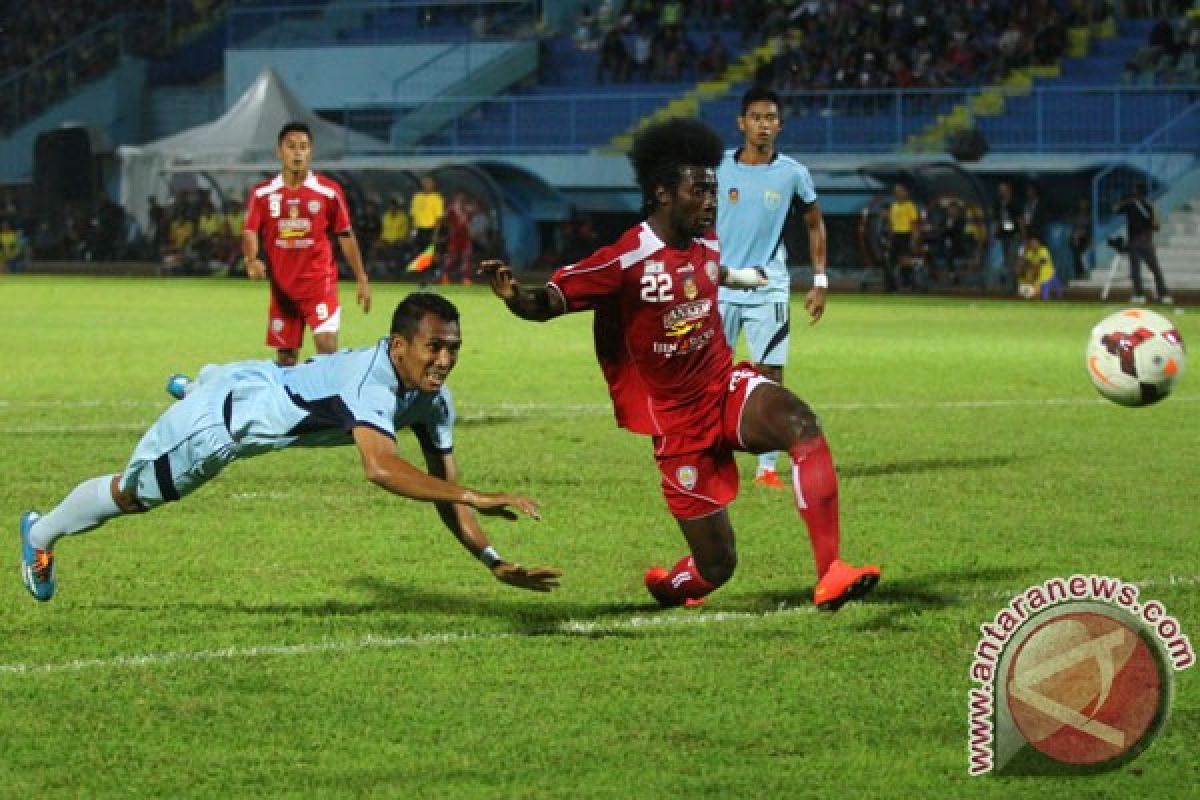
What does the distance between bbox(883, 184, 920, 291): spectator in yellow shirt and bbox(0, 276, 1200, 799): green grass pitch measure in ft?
74.8

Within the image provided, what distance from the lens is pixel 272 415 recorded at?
852 cm

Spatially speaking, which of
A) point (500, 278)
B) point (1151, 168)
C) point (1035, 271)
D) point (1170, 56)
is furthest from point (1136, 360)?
point (1170, 56)

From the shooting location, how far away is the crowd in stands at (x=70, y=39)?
6278 cm

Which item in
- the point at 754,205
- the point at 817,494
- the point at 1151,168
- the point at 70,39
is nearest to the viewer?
the point at 817,494

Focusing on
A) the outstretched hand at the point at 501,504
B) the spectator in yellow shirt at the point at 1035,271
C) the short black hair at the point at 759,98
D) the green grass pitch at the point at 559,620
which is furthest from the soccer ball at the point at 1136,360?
the spectator in yellow shirt at the point at 1035,271

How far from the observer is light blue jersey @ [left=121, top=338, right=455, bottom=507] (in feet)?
27.4

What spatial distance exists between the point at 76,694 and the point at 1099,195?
3641 centimetres

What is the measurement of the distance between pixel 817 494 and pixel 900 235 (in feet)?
108

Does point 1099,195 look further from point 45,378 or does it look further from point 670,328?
point 670,328

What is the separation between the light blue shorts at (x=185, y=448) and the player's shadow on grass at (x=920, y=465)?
596 centimetres

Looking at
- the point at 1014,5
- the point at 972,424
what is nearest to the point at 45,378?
the point at 972,424

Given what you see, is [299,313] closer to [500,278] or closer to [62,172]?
[500,278]

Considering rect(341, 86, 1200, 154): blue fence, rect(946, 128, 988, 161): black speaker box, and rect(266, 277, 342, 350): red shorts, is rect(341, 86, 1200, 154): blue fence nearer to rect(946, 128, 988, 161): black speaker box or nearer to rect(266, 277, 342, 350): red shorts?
rect(946, 128, 988, 161): black speaker box

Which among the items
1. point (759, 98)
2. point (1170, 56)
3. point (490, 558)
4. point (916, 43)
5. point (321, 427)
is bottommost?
point (490, 558)
